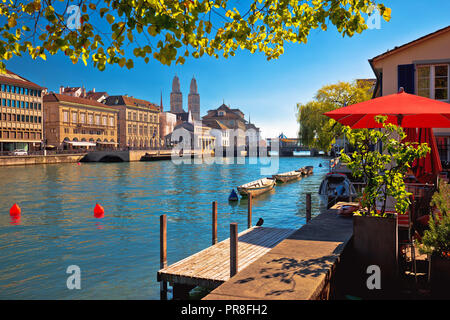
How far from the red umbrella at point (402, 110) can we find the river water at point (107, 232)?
662 centimetres

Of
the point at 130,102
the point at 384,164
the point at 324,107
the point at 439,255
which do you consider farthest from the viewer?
the point at 130,102

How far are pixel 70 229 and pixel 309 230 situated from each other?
13820 millimetres

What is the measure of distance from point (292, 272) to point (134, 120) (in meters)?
114

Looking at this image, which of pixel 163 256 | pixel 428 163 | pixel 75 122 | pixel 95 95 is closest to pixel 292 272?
pixel 163 256

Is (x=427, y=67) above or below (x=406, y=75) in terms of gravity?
above

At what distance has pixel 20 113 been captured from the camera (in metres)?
75.2

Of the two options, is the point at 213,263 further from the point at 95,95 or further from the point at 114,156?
the point at 95,95

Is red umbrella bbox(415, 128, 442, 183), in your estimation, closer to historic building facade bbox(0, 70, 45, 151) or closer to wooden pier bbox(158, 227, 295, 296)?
wooden pier bbox(158, 227, 295, 296)

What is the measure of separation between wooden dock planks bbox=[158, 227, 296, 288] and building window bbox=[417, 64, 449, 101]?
926cm

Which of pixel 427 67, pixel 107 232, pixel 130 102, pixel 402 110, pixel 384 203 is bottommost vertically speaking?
pixel 107 232

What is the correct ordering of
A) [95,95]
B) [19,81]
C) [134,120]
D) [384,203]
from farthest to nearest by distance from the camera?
1. [134,120]
2. [95,95]
3. [19,81]
4. [384,203]

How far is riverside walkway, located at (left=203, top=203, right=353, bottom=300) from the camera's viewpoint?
435 centimetres

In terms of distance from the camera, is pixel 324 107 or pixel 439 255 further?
pixel 324 107

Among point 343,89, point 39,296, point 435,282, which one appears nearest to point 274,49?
point 435,282
